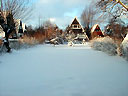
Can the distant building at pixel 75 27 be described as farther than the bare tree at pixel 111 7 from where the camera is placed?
Yes

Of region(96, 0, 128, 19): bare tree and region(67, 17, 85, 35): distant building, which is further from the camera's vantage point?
→ region(67, 17, 85, 35): distant building

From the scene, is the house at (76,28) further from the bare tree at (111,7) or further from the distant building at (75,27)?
the bare tree at (111,7)

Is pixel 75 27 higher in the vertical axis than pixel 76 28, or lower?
higher

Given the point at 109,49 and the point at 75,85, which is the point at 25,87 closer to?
the point at 75,85

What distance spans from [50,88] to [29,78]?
890 mm

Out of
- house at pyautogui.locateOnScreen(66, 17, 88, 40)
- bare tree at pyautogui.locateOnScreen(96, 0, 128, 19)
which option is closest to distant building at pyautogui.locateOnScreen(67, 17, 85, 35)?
house at pyautogui.locateOnScreen(66, 17, 88, 40)

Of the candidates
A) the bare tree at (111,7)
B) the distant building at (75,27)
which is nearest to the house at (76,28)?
the distant building at (75,27)

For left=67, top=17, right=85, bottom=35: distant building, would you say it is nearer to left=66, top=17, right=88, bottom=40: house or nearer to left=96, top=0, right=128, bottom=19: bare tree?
left=66, top=17, right=88, bottom=40: house

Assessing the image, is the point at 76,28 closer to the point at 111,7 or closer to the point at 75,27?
the point at 75,27

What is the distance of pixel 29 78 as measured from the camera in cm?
293

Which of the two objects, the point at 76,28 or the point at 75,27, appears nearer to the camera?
the point at 76,28

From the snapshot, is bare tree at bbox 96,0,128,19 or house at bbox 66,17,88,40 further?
house at bbox 66,17,88,40

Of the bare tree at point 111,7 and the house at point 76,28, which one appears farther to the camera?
the house at point 76,28

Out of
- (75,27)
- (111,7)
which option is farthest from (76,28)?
(111,7)
